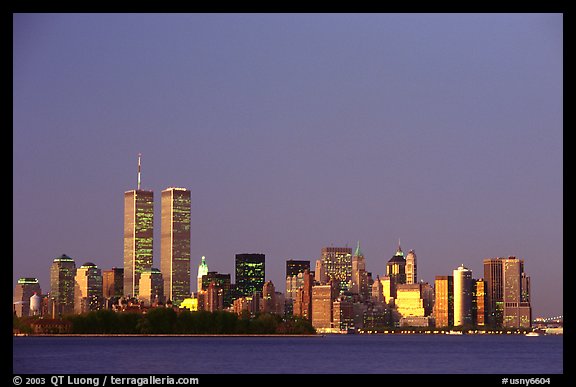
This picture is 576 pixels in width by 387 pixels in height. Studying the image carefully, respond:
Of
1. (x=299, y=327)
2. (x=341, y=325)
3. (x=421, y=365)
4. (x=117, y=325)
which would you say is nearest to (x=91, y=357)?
(x=421, y=365)

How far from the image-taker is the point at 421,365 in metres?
68.4

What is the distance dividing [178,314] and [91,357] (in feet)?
218
